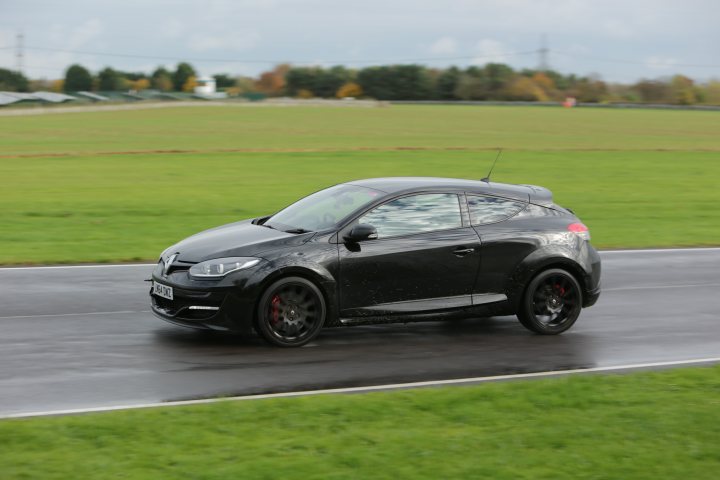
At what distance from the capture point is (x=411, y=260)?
976 centimetres

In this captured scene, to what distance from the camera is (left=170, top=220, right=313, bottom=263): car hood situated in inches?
368

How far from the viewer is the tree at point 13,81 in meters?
116

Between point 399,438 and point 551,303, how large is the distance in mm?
4650

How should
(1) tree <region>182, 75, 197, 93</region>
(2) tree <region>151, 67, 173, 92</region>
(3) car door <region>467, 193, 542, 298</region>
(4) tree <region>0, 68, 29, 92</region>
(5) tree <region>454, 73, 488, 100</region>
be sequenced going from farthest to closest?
(2) tree <region>151, 67, 173, 92</region>, (1) tree <region>182, 75, 197, 93</region>, (5) tree <region>454, 73, 488, 100</region>, (4) tree <region>0, 68, 29, 92</region>, (3) car door <region>467, 193, 542, 298</region>

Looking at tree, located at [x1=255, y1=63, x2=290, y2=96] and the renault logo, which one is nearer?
the renault logo

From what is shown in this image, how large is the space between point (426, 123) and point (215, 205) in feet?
160

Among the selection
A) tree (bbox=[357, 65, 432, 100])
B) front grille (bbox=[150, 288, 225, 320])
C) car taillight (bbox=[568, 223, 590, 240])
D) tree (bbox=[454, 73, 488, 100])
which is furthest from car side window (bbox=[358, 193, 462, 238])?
tree (bbox=[357, 65, 432, 100])

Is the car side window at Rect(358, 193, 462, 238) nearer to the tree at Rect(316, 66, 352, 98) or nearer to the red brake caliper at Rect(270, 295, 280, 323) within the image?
the red brake caliper at Rect(270, 295, 280, 323)

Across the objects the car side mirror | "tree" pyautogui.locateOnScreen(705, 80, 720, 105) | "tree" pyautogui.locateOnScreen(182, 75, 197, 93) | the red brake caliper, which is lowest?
the red brake caliper

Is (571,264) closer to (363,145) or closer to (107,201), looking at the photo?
(107,201)

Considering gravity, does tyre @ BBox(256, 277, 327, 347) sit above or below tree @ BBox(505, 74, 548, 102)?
below

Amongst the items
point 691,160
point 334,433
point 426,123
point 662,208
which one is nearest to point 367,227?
point 334,433

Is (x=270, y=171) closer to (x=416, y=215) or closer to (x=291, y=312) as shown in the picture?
(x=416, y=215)

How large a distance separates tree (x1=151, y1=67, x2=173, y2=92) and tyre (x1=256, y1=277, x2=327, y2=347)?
15274 centimetres
